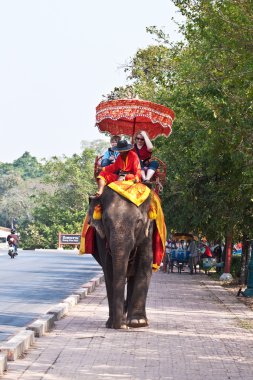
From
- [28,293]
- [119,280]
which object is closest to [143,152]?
[119,280]

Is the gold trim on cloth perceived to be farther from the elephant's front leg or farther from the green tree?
the green tree

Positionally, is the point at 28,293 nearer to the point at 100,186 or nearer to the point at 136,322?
the point at 136,322

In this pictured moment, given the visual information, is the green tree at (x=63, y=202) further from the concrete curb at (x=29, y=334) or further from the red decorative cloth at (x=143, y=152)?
the red decorative cloth at (x=143, y=152)

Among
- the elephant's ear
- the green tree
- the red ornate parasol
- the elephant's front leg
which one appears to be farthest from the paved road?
the green tree

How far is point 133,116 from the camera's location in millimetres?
16172

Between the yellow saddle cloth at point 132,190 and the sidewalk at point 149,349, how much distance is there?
1828 millimetres

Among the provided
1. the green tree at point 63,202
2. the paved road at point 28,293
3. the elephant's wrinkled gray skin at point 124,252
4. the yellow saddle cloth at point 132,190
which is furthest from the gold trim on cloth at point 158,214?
the green tree at point 63,202

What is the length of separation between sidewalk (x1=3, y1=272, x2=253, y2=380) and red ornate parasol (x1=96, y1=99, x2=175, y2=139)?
121 inches

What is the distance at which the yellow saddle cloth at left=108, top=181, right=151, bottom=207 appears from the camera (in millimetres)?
14750

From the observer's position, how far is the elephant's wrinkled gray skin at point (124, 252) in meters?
14.6

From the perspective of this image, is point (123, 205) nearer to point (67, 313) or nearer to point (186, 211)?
point (67, 313)

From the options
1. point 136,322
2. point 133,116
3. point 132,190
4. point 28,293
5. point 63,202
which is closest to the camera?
point 132,190

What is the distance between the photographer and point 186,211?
37.3m

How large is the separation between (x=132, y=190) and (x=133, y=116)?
1.74 metres
